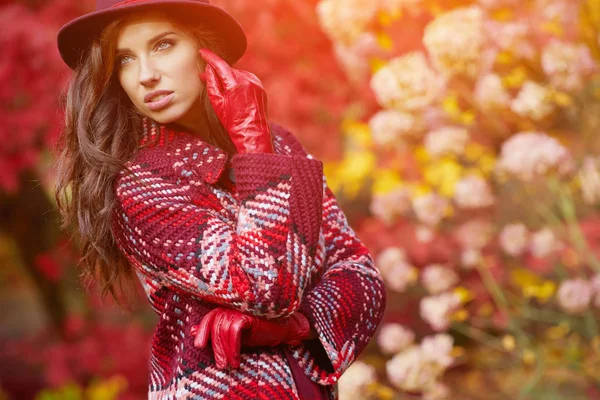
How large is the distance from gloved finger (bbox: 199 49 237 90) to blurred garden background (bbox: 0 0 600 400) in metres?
1.21

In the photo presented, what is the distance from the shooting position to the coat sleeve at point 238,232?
1.53 m

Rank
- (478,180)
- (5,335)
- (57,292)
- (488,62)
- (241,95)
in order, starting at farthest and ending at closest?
(5,335) < (57,292) < (478,180) < (488,62) < (241,95)

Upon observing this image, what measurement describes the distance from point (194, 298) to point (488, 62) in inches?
82.2

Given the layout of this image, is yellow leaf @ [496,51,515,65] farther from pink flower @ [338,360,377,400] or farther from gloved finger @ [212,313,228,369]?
gloved finger @ [212,313,228,369]

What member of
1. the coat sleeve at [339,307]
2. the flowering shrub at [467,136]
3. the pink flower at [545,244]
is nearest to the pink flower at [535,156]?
the flowering shrub at [467,136]

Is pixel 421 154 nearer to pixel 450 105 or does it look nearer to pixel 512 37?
pixel 450 105

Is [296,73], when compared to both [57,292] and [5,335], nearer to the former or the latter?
[57,292]

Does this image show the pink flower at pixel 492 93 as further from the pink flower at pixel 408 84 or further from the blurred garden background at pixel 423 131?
the pink flower at pixel 408 84

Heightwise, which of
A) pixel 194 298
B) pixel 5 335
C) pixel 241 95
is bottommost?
pixel 5 335

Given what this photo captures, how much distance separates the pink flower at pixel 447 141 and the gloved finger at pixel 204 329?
2.01 meters

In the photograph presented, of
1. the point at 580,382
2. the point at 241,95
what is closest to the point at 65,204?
the point at 241,95

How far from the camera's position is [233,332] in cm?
153

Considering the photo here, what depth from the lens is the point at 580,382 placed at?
5246 mm

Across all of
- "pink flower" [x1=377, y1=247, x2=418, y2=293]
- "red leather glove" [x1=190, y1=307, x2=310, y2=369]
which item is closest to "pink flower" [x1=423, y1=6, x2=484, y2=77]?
"pink flower" [x1=377, y1=247, x2=418, y2=293]
